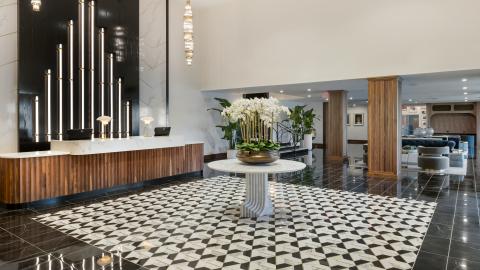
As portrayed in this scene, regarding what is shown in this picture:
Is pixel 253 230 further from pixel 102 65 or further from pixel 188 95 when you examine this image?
pixel 188 95

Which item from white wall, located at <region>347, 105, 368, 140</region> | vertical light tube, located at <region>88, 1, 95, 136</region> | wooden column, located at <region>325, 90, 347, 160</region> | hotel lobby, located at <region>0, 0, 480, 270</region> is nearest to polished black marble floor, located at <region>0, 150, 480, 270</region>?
hotel lobby, located at <region>0, 0, 480, 270</region>

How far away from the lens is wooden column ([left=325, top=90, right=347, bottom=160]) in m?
11.9

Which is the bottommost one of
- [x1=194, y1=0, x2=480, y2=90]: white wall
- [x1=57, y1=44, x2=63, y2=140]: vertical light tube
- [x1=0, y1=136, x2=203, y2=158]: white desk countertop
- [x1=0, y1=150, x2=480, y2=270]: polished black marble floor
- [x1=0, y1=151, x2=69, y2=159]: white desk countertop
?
[x1=0, y1=150, x2=480, y2=270]: polished black marble floor

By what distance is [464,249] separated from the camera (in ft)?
11.7

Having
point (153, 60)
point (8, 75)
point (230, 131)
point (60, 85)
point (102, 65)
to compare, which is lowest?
point (230, 131)

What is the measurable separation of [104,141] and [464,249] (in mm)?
5776

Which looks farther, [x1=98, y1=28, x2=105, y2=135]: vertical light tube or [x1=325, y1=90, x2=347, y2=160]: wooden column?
[x1=325, y1=90, x2=347, y2=160]: wooden column

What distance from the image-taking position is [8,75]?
675 cm

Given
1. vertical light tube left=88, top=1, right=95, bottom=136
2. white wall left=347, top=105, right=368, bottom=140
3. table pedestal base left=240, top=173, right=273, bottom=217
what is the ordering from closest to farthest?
table pedestal base left=240, top=173, right=273, bottom=217, vertical light tube left=88, top=1, right=95, bottom=136, white wall left=347, top=105, right=368, bottom=140

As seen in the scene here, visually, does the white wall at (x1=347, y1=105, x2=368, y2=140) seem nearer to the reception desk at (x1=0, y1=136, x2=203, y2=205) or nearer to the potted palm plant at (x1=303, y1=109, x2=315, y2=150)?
the potted palm plant at (x1=303, y1=109, x2=315, y2=150)

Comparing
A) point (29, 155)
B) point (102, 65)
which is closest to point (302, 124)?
point (102, 65)

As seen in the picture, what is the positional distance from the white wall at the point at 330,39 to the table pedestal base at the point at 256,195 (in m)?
5.03

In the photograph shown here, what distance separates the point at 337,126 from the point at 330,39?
164 inches

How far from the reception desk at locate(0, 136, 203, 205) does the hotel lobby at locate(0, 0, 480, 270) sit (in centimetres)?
3
